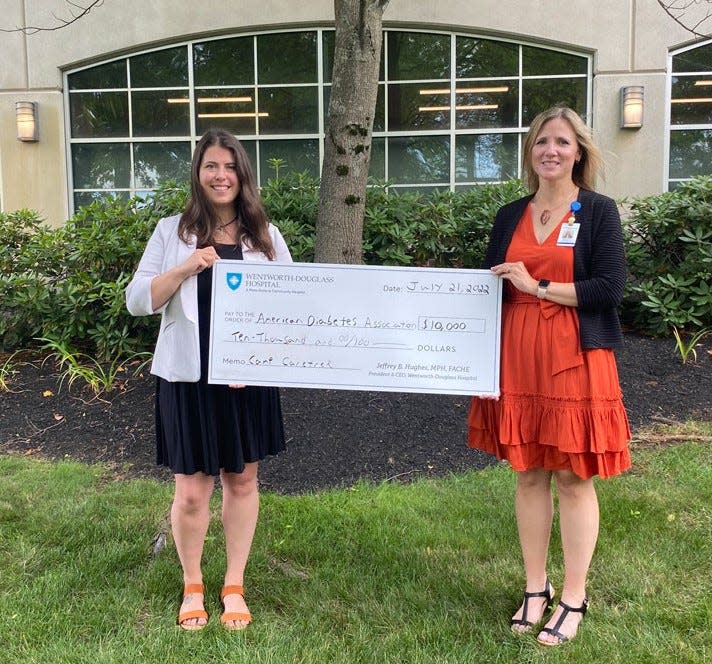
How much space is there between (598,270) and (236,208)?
146cm

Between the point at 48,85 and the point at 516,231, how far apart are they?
32.8ft

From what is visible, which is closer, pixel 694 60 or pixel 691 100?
pixel 694 60

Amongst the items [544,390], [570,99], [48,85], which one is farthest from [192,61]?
[544,390]

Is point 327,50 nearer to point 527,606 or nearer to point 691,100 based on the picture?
point 691,100

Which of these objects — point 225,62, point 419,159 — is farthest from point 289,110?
point 419,159

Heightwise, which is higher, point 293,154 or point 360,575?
point 293,154

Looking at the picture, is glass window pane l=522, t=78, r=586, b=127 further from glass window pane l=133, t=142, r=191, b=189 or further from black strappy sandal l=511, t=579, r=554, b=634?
black strappy sandal l=511, t=579, r=554, b=634

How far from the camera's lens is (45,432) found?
506 cm

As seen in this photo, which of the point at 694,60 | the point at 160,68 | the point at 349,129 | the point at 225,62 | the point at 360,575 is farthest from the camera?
the point at 160,68

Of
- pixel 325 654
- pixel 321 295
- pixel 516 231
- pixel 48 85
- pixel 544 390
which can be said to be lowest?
pixel 325 654

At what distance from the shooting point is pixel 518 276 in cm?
245

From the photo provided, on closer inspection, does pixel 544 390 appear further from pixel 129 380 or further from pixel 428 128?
pixel 428 128

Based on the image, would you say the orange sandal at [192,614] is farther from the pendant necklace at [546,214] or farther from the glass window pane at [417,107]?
the glass window pane at [417,107]

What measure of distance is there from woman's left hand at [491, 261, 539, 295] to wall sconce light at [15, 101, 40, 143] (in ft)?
32.0
